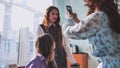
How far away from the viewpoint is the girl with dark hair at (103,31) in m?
1.34

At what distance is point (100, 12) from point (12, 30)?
291 cm

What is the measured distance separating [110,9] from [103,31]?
144 mm

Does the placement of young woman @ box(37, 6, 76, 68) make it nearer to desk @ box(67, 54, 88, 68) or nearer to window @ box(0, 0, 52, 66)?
window @ box(0, 0, 52, 66)

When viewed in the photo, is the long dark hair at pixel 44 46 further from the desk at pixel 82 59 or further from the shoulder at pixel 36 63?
the desk at pixel 82 59

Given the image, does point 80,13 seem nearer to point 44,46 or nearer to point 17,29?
point 17,29

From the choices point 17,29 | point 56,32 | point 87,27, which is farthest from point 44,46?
point 17,29

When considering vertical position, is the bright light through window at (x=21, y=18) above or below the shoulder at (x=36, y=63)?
above

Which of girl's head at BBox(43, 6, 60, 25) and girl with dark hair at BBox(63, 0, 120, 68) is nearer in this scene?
girl with dark hair at BBox(63, 0, 120, 68)

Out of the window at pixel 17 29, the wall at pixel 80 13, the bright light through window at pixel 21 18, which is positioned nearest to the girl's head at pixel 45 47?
the window at pixel 17 29

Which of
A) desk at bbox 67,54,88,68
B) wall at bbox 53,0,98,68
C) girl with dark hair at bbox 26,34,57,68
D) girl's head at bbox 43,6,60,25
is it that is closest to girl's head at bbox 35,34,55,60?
girl with dark hair at bbox 26,34,57,68

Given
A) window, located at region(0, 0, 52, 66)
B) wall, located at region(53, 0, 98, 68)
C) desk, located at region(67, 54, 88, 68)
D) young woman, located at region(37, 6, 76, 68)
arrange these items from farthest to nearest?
wall, located at region(53, 0, 98, 68) < desk, located at region(67, 54, 88, 68) < window, located at region(0, 0, 52, 66) < young woman, located at region(37, 6, 76, 68)

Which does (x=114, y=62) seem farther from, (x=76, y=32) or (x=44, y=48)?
(x=44, y=48)

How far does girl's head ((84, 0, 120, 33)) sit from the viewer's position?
4.45ft

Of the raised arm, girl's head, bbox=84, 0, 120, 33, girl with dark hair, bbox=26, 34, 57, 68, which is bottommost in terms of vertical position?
girl with dark hair, bbox=26, 34, 57, 68
